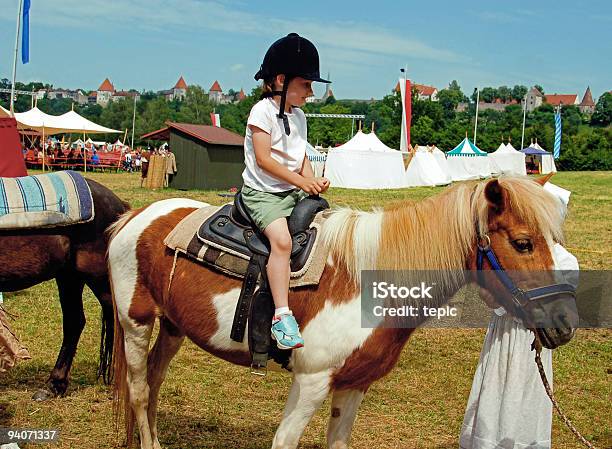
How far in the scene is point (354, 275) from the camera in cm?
327

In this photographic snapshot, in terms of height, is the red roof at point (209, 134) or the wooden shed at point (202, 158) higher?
the red roof at point (209, 134)

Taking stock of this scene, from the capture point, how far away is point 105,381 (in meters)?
5.62

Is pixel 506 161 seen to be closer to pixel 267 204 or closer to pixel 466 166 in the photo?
pixel 466 166

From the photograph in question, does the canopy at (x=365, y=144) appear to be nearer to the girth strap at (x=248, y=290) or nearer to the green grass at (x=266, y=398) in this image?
the green grass at (x=266, y=398)

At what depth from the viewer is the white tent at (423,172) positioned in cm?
3088

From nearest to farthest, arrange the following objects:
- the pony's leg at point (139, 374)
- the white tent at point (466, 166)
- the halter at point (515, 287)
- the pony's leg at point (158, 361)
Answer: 1. the halter at point (515, 287)
2. the pony's leg at point (139, 374)
3. the pony's leg at point (158, 361)
4. the white tent at point (466, 166)

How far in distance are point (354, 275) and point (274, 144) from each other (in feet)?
2.73

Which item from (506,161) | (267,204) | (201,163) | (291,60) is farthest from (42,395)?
(506,161)

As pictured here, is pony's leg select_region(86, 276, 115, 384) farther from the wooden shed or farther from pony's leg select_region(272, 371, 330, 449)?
the wooden shed

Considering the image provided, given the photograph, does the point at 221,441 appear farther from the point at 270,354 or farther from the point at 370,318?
the point at 370,318

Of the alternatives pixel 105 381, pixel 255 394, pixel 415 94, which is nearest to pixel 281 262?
pixel 255 394

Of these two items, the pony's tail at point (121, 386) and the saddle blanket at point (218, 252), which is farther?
the pony's tail at point (121, 386)

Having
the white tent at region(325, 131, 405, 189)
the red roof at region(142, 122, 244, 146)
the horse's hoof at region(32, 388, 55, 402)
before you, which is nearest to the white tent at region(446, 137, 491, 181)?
the white tent at region(325, 131, 405, 189)

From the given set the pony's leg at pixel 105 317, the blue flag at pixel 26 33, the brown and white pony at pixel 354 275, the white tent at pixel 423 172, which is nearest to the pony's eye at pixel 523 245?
the brown and white pony at pixel 354 275
